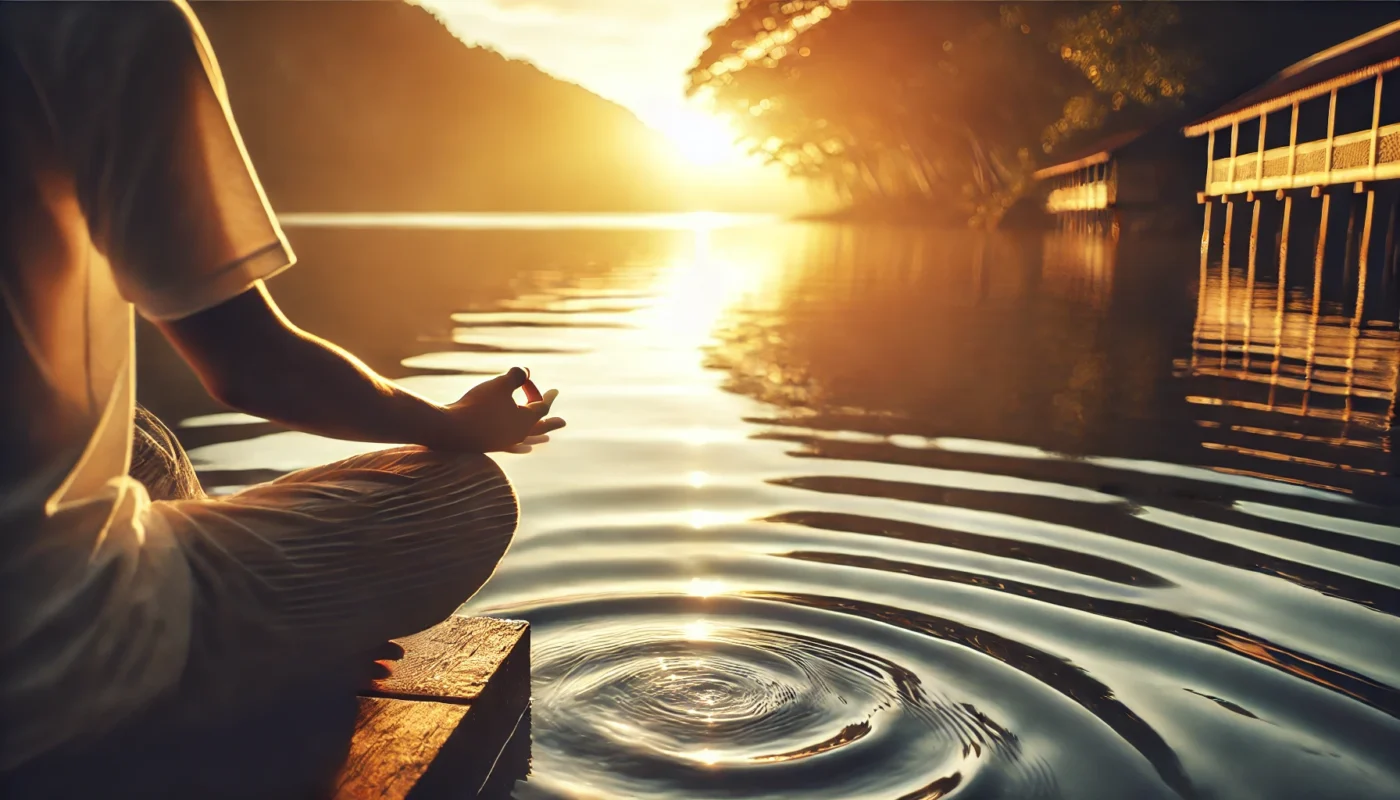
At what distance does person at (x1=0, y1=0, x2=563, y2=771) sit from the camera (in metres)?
1.57

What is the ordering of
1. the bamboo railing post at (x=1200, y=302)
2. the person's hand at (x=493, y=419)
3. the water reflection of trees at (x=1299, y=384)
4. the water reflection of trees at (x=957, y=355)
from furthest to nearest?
1. the bamboo railing post at (x=1200, y=302)
2. the water reflection of trees at (x=957, y=355)
3. the water reflection of trees at (x=1299, y=384)
4. the person's hand at (x=493, y=419)

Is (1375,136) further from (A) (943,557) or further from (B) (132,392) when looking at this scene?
(B) (132,392)

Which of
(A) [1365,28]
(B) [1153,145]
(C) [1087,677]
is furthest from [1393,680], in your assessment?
(A) [1365,28]

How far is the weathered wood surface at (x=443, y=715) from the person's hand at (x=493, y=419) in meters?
0.51

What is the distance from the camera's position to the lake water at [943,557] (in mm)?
2727

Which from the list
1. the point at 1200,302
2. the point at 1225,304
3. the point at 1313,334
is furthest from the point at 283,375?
the point at 1200,302

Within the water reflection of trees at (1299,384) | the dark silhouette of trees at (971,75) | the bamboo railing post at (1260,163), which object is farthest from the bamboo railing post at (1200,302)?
the dark silhouette of trees at (971,75)

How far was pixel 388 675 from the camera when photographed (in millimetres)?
2498

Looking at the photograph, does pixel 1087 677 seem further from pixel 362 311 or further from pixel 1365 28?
pixel 1365 28

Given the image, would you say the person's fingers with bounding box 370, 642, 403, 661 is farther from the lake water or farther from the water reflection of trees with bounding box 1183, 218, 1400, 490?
the water reflection of trees with bounding box 1183, 218, 1400, 490

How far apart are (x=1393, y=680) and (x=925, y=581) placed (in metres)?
1.40

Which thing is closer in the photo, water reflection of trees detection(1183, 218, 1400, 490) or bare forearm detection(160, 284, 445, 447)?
bare forearm detection(160, 284, 445, 447)

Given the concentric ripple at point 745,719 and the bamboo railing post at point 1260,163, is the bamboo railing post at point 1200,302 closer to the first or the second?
the bamboo railing post at point 1260,163

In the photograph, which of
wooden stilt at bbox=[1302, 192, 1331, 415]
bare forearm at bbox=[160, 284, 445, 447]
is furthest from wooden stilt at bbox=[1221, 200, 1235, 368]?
bare forearm at bbox=[160, 284, 445, 447]
